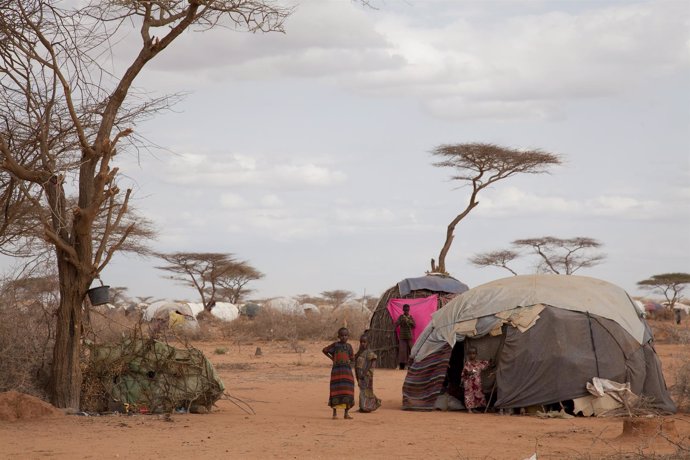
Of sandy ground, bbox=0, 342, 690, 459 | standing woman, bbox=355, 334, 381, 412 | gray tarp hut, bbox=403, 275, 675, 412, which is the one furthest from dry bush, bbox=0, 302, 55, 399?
gray tarp hut, bbox=403, 275, 675, 412

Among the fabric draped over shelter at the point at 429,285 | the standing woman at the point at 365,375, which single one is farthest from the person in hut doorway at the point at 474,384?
the fabric draped over shelter at the point at 429,285

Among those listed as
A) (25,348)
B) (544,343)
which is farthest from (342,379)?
(25,348)

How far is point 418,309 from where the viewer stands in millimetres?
21734

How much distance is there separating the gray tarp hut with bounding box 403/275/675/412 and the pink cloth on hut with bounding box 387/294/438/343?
7.14m

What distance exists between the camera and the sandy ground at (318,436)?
9602 millimetres

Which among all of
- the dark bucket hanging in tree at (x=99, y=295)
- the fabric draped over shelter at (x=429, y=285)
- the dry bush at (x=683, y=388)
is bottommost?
the dry bush at (x=683, y=388)

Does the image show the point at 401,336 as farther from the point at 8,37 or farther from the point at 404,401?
the point at 8,37

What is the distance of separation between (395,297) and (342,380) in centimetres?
975

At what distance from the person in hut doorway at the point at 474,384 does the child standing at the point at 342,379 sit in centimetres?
182

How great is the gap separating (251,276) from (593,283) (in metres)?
36.2

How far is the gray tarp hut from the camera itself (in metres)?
13.0

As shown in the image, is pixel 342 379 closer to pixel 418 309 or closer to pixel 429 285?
pixel 418 309

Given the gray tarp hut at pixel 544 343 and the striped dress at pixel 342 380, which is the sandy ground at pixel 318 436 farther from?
the gray tarp hut at pixel 544 343

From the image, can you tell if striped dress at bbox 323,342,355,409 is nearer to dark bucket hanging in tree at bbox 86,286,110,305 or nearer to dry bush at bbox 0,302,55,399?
dark bucket hanging in tree at bbox 86,286,110,305
